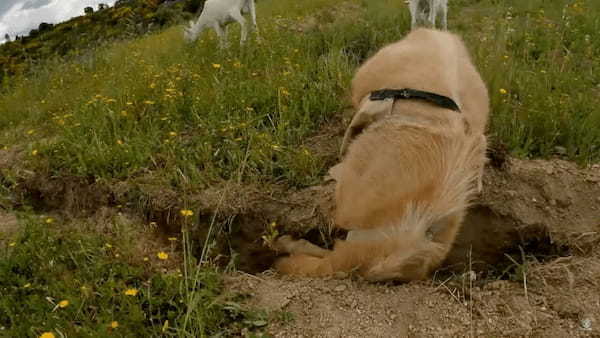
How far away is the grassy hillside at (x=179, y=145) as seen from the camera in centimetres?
206

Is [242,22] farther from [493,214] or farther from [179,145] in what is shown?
[493,214]

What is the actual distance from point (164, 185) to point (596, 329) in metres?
2.51

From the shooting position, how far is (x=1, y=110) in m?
5.28

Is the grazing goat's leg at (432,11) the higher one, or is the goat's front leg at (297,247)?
the grazing goat's leg at (432,11)

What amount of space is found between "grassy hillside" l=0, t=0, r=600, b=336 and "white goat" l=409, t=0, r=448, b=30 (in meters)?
0.32

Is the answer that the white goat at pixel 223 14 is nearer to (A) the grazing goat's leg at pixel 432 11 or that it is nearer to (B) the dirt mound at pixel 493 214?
(A) the grazing goat's leg at pixel 432 11

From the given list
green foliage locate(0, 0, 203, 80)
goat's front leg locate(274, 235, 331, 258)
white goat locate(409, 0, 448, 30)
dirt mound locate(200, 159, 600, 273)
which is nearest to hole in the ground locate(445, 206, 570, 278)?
dirt mound locate(200, 159, 600, 273)

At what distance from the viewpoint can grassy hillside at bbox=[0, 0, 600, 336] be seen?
2.06 metres

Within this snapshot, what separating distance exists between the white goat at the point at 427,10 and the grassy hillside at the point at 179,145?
320mm

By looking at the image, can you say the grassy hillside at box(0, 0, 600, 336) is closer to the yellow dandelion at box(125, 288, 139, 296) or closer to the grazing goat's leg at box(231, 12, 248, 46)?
the yellow dandelion at box(125, 288, 139, 296)

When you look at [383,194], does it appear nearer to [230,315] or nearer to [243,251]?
[230,315]

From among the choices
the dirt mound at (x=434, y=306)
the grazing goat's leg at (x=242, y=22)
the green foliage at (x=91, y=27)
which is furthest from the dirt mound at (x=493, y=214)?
the green foliage at (x=91, y=27)

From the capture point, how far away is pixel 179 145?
A: 11.0 feet

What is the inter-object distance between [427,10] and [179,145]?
381cm
